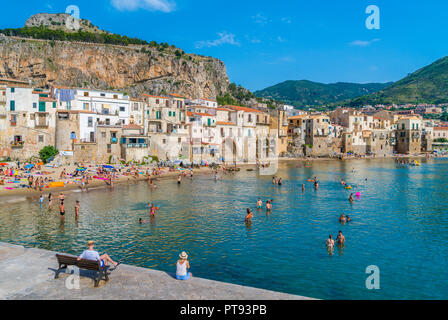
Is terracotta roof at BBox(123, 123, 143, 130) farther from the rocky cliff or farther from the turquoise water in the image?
the rocky cliff

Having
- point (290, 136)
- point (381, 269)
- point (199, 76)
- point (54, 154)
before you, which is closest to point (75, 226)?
point (381, 269)

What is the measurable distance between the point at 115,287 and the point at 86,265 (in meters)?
1.33

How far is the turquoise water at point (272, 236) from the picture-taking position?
1469 cm

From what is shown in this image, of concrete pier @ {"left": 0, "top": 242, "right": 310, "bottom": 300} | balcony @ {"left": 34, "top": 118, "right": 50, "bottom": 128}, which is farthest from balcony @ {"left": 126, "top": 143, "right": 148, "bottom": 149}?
concrete pier @ {"left": 0, "top": 242, "right": 310, "bottom": 300}

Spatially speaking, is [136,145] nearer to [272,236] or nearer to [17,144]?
[17,144]

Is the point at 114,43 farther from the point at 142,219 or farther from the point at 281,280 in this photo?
the point at 281,280

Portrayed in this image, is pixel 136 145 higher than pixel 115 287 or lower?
higher

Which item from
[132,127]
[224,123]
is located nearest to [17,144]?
[132,127]

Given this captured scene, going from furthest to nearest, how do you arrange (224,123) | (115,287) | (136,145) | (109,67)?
(109,67)
(224,123)
(136,145)
(115,287)

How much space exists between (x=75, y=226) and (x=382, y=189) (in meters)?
35.6

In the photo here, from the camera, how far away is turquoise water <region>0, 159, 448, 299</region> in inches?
579

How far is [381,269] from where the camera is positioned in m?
15.9

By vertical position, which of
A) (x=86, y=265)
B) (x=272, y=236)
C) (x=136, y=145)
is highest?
(x=136, y=145)

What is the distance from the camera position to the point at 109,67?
107812 millimetres
